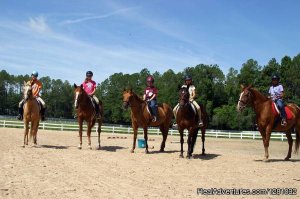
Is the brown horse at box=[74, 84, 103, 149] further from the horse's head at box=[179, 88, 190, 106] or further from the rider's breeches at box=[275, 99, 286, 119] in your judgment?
the rider's breeches at box=[275, 99, 286, 119]

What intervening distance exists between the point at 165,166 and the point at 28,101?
7.32 metres

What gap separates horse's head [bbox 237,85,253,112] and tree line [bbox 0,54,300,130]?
35041 millimetres

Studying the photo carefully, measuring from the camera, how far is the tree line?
6769 cm

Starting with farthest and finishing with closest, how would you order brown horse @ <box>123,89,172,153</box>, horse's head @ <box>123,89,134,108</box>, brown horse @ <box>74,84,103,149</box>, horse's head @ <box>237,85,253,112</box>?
brown horse @ <box>74,84,103,149</box> → brown horse @ <box>123,89,172,153</box> → horse's head @ <box>123,89,134,108</box> → horse's head @ <box>237,85,253,112</box>

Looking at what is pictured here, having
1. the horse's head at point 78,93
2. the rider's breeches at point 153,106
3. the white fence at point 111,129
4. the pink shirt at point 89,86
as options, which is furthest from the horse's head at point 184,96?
the white fence at point 111,129

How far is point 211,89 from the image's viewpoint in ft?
256

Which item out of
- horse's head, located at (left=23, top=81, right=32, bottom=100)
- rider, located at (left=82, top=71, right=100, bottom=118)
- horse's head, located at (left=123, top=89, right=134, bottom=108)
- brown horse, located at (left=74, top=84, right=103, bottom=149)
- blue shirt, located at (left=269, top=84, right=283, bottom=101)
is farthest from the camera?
rider, located at (left=82, top=71, right=100, bottom=118)

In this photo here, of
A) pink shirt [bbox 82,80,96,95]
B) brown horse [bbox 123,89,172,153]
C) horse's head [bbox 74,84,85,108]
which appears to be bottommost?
brown horse [bbox 123,89,172,153]

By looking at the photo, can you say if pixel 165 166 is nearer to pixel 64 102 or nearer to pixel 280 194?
pixel 280 194

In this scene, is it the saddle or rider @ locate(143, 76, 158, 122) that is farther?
rider @ locate(143, 76, 158, 122)

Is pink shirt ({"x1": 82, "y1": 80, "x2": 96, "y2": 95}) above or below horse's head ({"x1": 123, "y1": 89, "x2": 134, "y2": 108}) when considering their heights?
above

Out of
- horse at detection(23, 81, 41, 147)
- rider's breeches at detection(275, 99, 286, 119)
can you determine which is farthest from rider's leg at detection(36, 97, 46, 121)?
rider's breeches at detection(275, 99, 286, 119)

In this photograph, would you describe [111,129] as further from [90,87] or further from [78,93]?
[78,93]

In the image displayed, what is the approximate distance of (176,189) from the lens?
27.9ft
